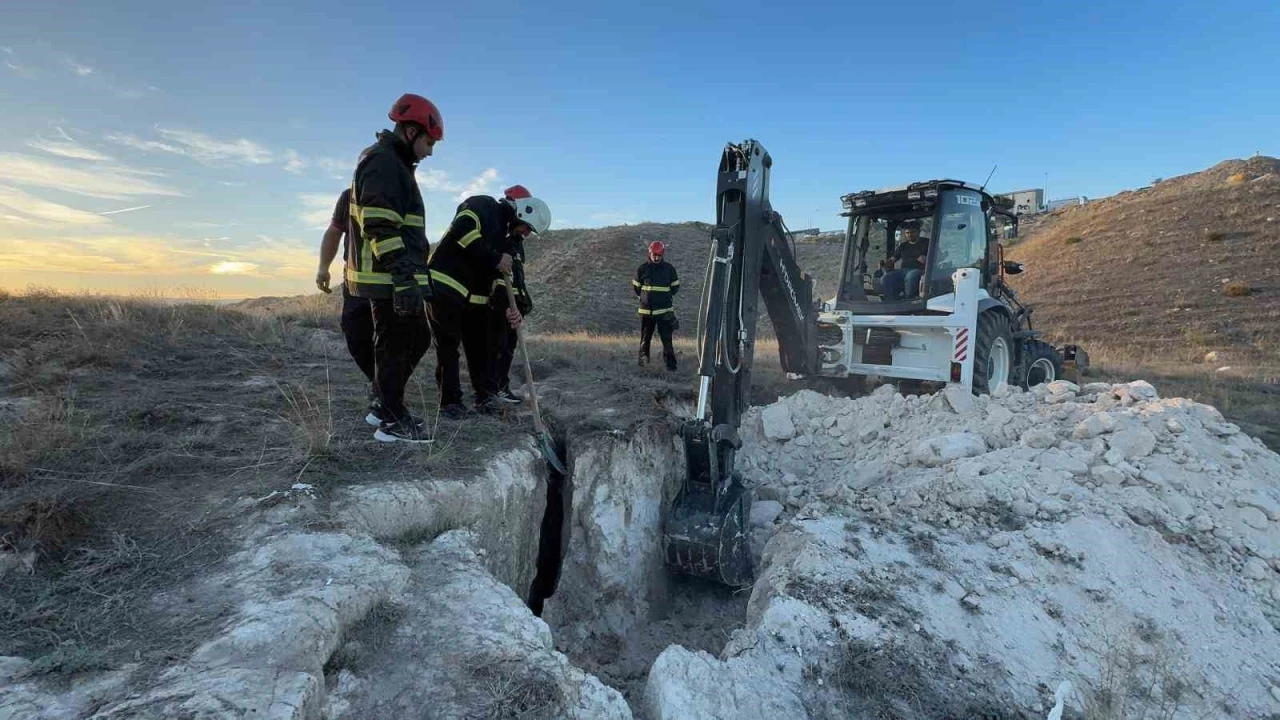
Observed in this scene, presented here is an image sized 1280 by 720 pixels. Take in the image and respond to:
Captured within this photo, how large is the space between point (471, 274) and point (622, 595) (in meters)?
2.76

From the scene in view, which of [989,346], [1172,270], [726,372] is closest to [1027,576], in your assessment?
[726,372]

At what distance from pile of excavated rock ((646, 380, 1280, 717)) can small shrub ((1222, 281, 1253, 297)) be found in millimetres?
19246

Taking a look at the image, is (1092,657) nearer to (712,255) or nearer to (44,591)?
(712,255)

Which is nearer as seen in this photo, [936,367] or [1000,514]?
[1000,514]

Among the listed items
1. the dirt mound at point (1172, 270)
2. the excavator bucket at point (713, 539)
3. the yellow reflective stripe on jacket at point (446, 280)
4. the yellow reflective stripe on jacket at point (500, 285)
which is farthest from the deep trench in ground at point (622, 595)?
the dirt mound at point (1172, 270)

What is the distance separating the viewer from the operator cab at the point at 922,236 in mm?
6766

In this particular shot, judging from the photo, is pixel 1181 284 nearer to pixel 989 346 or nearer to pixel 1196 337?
pixel 1196 337

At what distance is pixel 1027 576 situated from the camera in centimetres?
375

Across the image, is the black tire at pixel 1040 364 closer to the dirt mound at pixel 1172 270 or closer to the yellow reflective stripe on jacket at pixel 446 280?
the yellow reflective stripe on jacket at pixel 446 280

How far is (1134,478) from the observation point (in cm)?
452

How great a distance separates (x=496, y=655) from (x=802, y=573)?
1947mm

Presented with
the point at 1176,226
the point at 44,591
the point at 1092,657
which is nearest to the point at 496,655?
Result: the point at 44,591

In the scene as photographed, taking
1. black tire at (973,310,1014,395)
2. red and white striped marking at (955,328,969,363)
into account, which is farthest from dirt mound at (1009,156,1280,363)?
red and white striped marking at (955,328,969,363)

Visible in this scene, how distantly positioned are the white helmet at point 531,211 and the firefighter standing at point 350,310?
1.26 m
